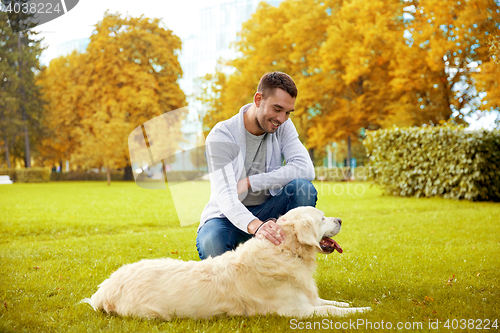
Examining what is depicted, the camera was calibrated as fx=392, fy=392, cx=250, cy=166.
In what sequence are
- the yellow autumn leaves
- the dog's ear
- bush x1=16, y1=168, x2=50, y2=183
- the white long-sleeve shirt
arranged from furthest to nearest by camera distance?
bush x1=16, y1=168, x2=50, y2=183, the yellow autumn leaves, the white long-sleeve shirt, the dog's ear

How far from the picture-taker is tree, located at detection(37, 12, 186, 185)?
34750 mm

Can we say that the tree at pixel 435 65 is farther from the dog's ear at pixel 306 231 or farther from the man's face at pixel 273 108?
the dog's ear at pixel 306 231

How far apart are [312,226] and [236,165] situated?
4.13 feet

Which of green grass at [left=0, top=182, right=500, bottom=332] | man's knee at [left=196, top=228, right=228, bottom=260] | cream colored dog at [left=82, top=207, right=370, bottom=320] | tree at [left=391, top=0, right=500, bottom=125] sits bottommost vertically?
green grass at [left=0, top=182, right=500, bottom=332]

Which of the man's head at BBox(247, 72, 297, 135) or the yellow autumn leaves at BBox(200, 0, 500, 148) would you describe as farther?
the yellow autumn leaves at BBox(200, 0, 500, 148)

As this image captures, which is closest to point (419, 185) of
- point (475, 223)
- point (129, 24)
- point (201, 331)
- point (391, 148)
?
point (391, 148)

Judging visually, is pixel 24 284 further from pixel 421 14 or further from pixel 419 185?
pixel 421 14

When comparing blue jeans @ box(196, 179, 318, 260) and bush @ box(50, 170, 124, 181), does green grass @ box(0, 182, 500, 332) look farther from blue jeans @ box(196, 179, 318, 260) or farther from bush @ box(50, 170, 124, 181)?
bush @ box(50, 170, 124, 181)

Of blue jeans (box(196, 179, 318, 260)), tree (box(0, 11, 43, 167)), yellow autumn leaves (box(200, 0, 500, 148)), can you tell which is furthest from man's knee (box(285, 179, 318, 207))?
tree (box(0, 11, 43, 167))

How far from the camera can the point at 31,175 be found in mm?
33969

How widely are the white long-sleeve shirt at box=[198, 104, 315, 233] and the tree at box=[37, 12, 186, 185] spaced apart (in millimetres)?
28402

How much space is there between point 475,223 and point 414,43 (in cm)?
1626

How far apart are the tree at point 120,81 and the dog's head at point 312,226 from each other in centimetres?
2948

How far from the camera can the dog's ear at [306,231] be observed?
137 inches
